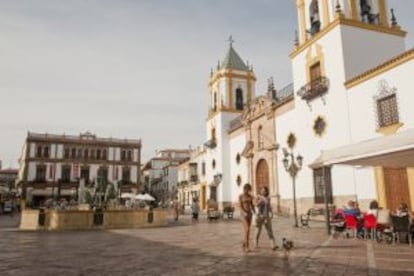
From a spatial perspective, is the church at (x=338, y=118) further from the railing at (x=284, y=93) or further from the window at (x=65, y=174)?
the window at (x=65, y=174)

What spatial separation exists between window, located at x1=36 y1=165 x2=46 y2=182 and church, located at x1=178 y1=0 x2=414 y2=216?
106 ft

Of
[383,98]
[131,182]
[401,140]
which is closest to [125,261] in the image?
[401,140]

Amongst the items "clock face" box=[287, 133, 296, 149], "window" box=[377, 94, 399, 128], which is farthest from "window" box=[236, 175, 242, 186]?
"window" box=[377, 94, 399, 128]

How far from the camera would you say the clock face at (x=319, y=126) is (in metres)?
18.2

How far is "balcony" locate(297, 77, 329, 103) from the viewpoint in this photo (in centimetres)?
1788

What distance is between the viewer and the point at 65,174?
50438 mm

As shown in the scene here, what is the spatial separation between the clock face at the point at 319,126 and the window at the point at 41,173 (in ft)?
137

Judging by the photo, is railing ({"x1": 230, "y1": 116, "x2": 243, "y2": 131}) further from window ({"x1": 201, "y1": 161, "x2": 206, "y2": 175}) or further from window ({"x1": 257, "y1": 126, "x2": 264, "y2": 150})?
window ({"x1": 201, "y1": 161, "x2": 206, "y2": 175})

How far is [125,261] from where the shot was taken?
7102 millimetres

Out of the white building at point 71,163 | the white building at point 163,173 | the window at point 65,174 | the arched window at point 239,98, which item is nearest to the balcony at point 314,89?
the arched window at point 239,98

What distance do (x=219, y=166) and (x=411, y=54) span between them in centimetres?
2006

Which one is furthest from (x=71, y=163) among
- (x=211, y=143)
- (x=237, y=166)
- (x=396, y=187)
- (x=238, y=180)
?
(x=396, y=187)

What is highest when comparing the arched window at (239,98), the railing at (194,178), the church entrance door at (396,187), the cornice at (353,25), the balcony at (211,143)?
the arched window at (239,98)

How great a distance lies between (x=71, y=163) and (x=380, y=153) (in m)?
48.2
